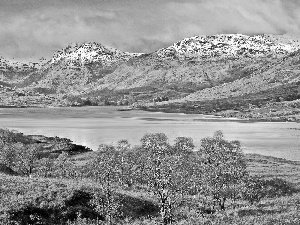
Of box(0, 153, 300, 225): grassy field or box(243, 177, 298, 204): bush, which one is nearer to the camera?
box(0, 153, 300, 225): grassy field

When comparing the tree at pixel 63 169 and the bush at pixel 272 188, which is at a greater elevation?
the tree at pixel 63 169

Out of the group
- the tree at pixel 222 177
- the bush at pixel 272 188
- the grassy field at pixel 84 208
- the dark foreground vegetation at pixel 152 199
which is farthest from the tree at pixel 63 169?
the bush at pixel 272 188

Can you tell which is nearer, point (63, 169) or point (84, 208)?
point (84, 208)

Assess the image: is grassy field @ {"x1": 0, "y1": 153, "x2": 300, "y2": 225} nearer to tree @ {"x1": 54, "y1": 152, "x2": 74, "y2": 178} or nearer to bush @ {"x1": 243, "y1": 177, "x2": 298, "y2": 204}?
bush @ {"x1": 243, "y1": 177, "x2": 298, "y2": 204}

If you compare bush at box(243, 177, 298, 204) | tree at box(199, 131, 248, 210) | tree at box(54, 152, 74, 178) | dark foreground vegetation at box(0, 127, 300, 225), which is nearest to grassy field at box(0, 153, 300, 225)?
dark foreground vegetation at box(0, 127, 300, 225)

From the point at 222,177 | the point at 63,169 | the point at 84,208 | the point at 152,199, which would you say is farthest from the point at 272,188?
the point at 84,208

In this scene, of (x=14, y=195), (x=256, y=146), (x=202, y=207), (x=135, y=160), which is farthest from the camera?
(x=256, y=146)

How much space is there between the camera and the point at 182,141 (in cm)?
11256

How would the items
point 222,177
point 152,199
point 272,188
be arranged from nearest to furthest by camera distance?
point 222,177
point 152,199
point 272,188

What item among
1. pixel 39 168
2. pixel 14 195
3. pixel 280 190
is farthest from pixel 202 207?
pixel 39 168

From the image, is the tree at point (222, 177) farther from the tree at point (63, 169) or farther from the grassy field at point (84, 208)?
the tree at point (63, 169)

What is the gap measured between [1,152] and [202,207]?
8081 cm

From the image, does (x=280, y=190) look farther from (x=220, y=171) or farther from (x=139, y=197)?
(x=139, y=197)

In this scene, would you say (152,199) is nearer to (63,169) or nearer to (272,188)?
(272,188)
